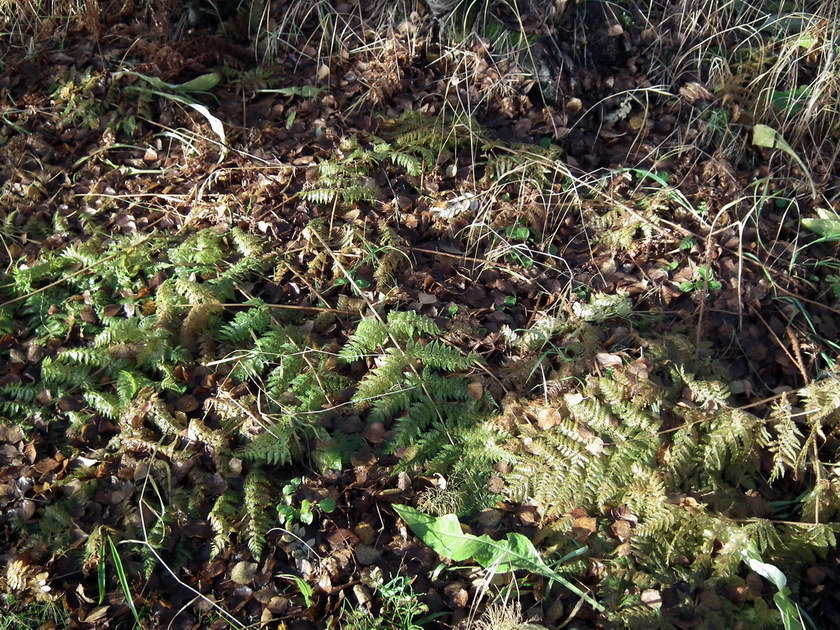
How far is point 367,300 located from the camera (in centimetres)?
309

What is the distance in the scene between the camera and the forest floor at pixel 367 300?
2.35m

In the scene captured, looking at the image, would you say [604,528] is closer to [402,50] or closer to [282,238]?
[282,238]

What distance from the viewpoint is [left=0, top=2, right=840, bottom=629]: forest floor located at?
7.70 ft

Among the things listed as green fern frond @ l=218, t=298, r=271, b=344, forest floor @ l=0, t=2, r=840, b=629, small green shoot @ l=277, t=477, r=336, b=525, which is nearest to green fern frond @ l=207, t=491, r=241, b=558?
forest floor @ l=0, t=2, r=840, b=629

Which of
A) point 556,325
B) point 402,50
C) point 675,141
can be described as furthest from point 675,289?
point 402,50

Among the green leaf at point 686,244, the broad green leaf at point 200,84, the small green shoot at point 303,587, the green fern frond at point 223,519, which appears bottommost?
the small green shoot at point 303,587

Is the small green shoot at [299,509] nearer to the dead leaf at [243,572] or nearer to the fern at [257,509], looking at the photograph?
the fern at [257,509]

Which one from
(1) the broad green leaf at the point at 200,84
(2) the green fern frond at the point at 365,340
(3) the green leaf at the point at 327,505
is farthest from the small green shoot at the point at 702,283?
(1) the broad green leaf at the point at 200,84

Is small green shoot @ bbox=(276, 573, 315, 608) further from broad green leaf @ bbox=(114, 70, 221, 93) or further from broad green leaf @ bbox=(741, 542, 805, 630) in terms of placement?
broad green leaf @ bbox=(114, 70, 221, 93)

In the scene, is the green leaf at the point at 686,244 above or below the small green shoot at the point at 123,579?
above

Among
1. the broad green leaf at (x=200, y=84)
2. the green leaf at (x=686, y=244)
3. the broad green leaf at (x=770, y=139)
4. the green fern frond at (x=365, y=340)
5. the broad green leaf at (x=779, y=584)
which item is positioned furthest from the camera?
the broad green leaf at (x=200, y=84)

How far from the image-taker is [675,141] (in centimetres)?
392

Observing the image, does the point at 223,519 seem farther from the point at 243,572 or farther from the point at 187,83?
the point at 187,83

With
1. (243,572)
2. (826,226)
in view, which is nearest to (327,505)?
(243,572)
